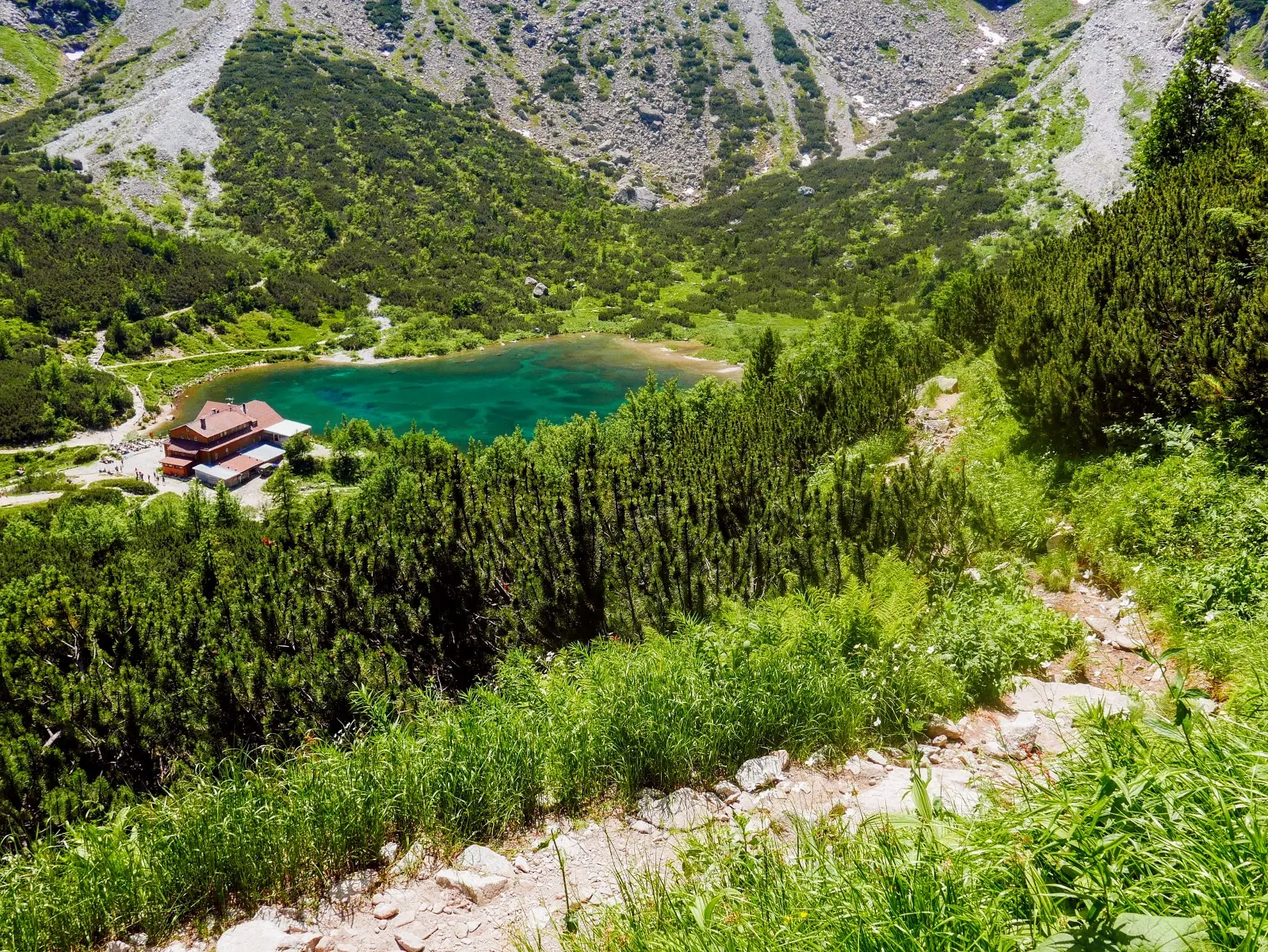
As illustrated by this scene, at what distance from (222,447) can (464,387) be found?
958 inches

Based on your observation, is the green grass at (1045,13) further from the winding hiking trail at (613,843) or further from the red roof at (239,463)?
the winding hiking trail at (613,843)

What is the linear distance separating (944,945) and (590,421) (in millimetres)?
29018

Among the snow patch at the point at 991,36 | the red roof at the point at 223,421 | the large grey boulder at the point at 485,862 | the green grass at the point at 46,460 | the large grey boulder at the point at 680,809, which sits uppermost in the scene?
the snow patch at the point at 991,36

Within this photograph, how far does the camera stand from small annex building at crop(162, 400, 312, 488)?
47.9 meters

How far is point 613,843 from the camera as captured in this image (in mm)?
4008

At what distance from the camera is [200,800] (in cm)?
414

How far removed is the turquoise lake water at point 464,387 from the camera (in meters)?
60.2

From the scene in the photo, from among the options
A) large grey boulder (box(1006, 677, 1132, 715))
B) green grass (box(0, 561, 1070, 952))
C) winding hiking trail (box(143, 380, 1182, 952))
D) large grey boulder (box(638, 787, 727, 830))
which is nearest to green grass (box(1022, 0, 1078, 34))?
large grey boulder (box(1006, 677, 1132, 715))

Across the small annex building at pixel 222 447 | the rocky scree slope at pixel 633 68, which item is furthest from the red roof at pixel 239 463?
the rocky scree slope at pixel 633 68

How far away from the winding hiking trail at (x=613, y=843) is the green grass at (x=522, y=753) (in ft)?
0.61

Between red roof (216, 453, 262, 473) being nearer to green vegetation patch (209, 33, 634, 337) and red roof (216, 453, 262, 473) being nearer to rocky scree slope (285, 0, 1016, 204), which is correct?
green vegetation patch (209, 33, 634, 337)

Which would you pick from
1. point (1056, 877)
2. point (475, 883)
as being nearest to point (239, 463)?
point (475, 883)

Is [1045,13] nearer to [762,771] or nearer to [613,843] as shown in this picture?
[762,771]

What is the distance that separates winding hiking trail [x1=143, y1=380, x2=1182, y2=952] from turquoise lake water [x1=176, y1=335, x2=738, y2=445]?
51801 mm
